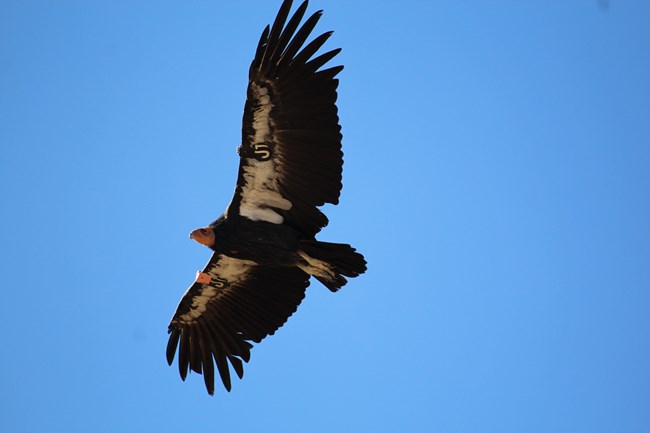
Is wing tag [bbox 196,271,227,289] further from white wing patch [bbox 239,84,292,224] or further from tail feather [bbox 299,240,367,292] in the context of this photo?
tail feather [bbox 299,240,367,292]

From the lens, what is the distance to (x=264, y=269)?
14.3 metres

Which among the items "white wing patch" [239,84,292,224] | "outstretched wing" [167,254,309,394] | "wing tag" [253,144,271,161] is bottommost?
"outstretched wing" [167,254,309,394]

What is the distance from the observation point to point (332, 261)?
12594 mm

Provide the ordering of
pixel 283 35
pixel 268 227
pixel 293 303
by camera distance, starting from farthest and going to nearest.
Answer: pixel 293 303, pixel 268 227, pixel 283 35

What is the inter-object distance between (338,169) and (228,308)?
356 cm

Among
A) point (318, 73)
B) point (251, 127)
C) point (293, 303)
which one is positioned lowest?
point (293, 303)

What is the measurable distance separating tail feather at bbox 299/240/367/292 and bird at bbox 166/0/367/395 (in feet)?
0.05

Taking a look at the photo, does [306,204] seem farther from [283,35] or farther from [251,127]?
[283,35]

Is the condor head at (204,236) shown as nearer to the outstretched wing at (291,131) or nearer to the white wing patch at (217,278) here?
the outstretched wing at (291,131)

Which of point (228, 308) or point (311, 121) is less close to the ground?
point (311, 121)

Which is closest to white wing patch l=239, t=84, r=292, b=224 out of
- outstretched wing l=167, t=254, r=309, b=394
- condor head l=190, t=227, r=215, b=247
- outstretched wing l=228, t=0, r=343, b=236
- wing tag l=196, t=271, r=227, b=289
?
outstretched wing l=228, t=0, r=343, b=236

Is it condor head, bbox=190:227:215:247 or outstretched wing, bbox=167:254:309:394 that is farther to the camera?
outstretched wing, bbox=167:254:309:394

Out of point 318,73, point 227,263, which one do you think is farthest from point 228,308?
point 318,73

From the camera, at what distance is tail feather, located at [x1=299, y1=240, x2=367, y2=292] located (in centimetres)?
1249
